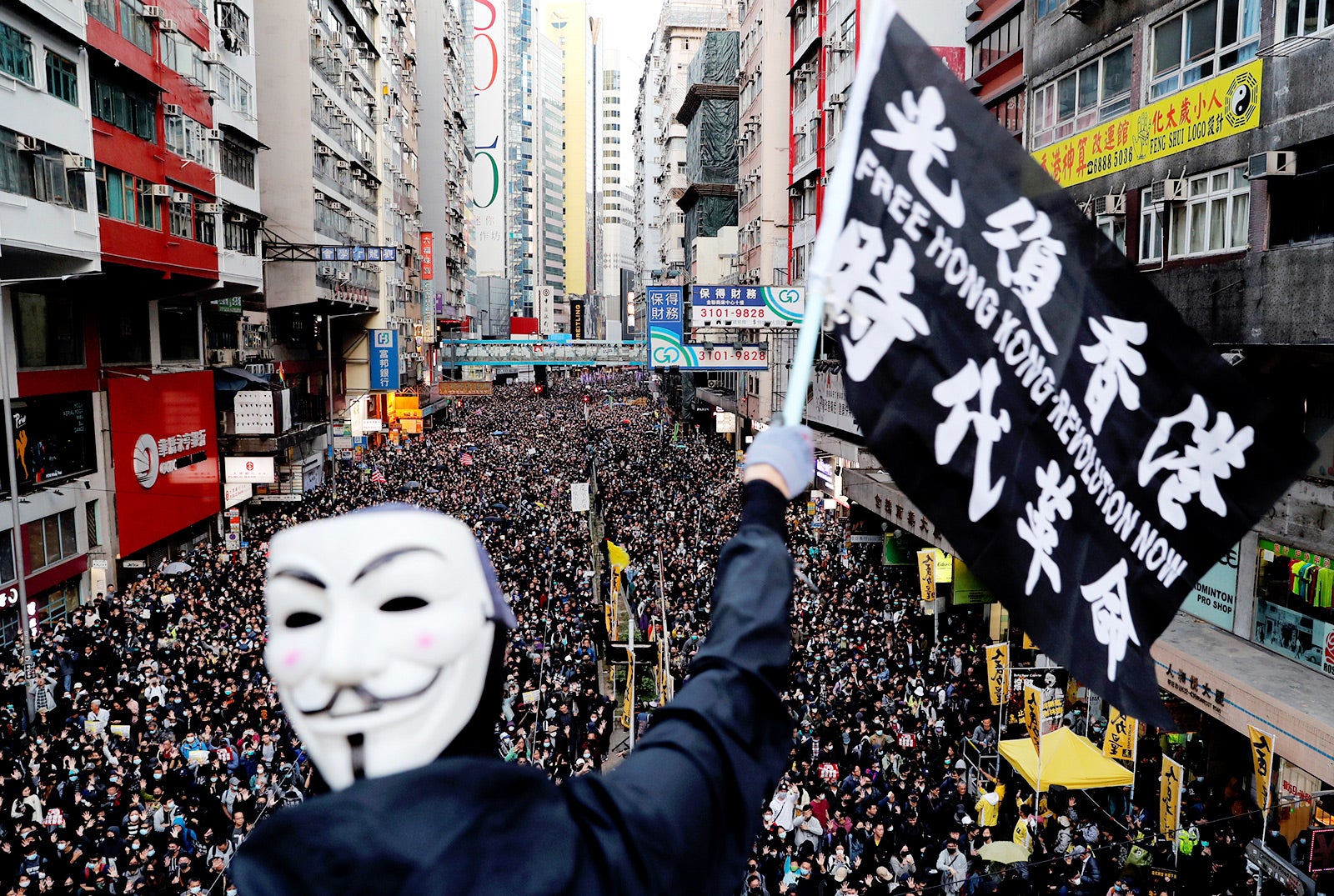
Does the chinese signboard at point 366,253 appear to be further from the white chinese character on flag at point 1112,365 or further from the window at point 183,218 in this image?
the white chinese character on flag at point 1112,365

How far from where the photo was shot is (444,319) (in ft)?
278

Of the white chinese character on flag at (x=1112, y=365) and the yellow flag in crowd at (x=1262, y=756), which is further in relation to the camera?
the yellow flag in crowd at (x=1262, y=756)

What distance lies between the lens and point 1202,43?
46.3 feet

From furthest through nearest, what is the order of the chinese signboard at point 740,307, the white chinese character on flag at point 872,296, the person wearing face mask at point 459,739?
the chinese signboard at point 740,307
the white chinese character on flag at point 872,296
the person wearing face mask at point 459,739

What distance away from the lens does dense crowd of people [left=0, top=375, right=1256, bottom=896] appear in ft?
37.0

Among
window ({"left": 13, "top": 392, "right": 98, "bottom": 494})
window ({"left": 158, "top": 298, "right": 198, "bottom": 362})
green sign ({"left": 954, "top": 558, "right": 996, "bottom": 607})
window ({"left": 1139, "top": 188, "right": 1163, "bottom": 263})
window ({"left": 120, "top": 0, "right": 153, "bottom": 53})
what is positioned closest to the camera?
window ({"left": 1139, "top": 188, "right": 1163, "bottom": 263})

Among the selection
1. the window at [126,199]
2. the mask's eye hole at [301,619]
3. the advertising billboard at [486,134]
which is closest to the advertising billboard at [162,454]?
the window at [126,199]

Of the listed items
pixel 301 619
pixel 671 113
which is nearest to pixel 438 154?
pixel 671 113

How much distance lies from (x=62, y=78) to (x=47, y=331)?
5.86 meters

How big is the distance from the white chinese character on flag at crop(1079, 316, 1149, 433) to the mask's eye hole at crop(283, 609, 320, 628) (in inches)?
112

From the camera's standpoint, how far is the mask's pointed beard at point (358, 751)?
74.6 inches

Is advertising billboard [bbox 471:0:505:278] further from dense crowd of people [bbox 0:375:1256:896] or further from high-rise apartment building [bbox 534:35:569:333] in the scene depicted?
dense crowd of people [bbox 0:375:1256:896]

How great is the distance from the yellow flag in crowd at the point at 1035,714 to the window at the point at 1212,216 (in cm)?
639

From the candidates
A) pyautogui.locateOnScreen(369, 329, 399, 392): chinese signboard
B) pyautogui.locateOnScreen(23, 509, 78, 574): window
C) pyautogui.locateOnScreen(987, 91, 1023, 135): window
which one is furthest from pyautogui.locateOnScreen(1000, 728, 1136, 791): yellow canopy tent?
pyautogui.locateOnScreen(369, 329, 399, 392): chinese signboard
